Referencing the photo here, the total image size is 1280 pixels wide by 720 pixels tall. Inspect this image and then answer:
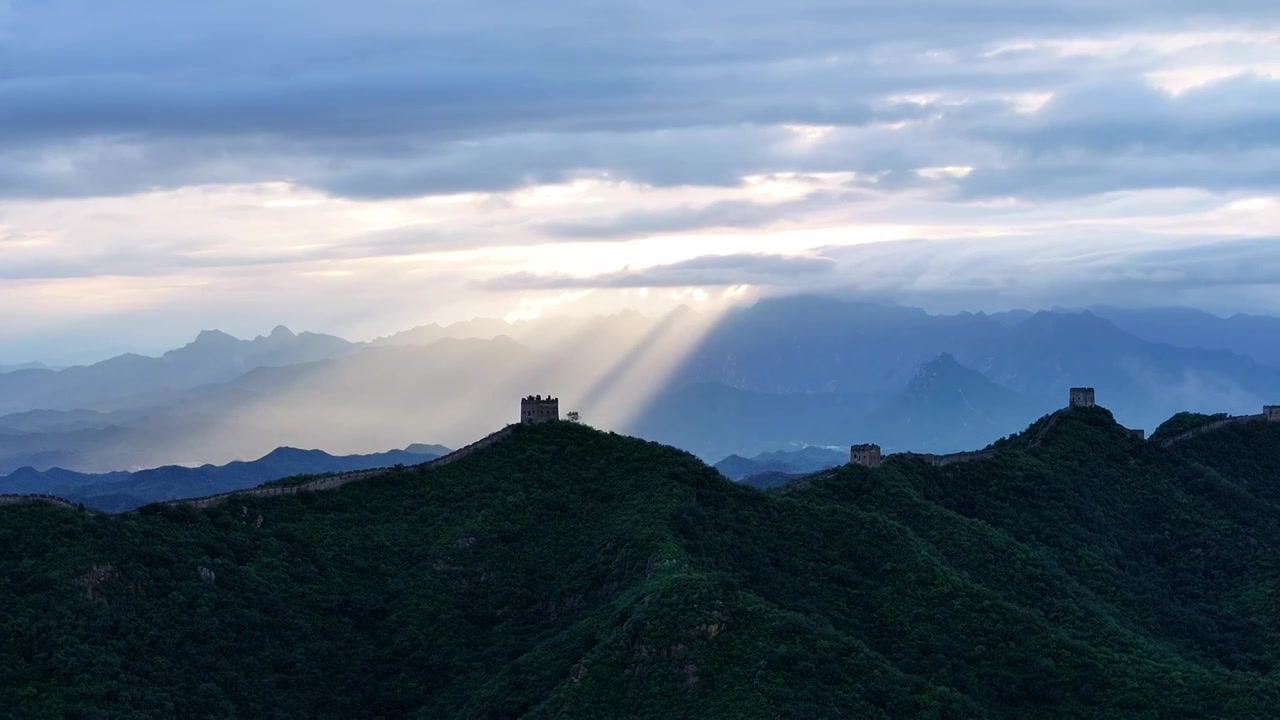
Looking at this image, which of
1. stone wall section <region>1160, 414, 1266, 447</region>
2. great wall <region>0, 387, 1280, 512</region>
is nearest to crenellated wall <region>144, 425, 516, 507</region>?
great wall <region>0, 387, 1280, 512</region>

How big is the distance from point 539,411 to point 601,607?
30655mm

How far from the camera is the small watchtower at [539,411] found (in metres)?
127

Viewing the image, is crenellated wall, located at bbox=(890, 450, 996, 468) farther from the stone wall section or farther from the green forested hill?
the stone wall section

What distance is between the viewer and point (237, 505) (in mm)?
107375

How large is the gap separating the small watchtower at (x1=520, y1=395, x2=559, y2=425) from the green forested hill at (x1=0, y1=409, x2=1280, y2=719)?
2743mm

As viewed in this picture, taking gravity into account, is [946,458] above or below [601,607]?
above

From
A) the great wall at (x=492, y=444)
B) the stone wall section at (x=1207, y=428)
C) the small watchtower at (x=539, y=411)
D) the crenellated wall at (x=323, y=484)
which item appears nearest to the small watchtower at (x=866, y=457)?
the great wall at (x=492, y=444)

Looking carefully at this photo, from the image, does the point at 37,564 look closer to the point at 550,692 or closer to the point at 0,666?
the point at 0,666

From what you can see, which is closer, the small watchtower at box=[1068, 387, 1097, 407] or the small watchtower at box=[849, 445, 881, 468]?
the small watchtower at box=[849, 445, 881, 468]

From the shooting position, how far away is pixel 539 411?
128 m

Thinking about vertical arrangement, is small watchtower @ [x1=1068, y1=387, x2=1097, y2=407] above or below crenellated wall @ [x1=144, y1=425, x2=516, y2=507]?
above

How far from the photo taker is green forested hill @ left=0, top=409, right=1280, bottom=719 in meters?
87.8

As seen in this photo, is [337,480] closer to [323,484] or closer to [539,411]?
[323,484]

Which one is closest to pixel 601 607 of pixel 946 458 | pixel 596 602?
pixel 596 602
